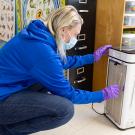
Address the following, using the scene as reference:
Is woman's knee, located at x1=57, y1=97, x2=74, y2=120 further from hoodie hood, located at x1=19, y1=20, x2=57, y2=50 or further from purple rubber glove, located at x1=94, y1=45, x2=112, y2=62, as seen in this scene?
purple rubber glove, located at x1=94, y1=45, x2=112, y2=62

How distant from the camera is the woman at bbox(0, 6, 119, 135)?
1089 millimetres

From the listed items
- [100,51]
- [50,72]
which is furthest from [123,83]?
[50,72]

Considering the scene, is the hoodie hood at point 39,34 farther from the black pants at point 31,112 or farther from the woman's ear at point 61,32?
the black pants at point 31,112

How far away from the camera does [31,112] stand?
115cm

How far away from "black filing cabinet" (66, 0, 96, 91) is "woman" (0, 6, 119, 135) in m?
0.56

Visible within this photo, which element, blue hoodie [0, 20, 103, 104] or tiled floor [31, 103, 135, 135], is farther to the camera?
tiled floor [31, 103, 135, 135]

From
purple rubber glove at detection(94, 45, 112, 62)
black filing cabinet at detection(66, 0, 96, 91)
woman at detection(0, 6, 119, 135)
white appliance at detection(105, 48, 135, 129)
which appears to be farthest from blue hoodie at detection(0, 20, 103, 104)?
black filing cabinet at detection(66, 0, 96, 91)

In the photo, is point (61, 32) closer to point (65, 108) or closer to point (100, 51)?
point (65, 108)

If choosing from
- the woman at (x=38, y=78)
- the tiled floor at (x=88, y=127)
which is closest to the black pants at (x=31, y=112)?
the woman at (x=38, y=78)

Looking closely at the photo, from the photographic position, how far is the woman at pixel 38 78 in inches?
42.9

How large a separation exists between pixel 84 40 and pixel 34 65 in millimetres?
816

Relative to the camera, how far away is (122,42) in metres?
1.66

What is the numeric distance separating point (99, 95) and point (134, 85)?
29 cm

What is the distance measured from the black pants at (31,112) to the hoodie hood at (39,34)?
0.27 metres
